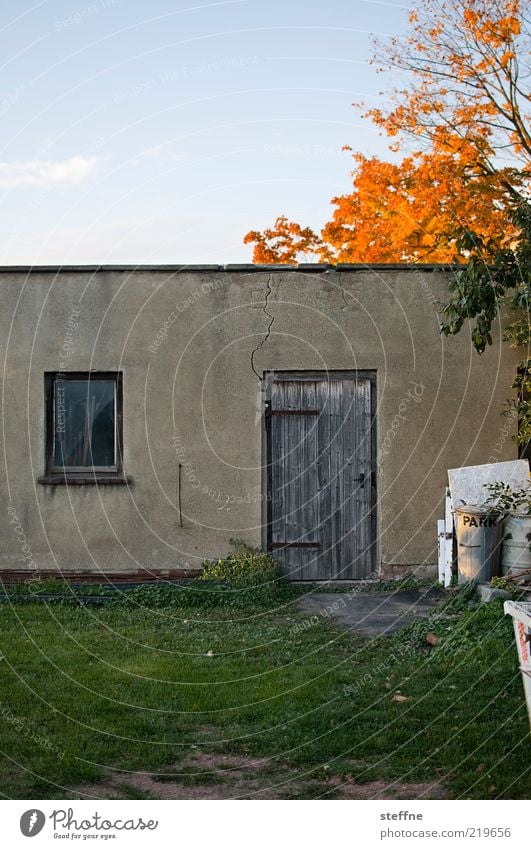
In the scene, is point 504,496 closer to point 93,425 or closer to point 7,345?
point 93,425

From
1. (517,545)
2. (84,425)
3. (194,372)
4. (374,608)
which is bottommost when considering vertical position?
(374,608)

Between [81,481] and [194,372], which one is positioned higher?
[194,372]

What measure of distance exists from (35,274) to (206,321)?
2039 millimetres

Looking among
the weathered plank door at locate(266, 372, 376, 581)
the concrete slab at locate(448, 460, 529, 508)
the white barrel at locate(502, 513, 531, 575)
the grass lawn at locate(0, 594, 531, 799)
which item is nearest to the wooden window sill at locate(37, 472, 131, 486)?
the weathered plank door at locate(266, 372, 376, 581)

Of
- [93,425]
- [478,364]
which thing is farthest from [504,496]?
[93,425]

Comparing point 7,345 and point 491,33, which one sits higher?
point 491,33

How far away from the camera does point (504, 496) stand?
31.4ft

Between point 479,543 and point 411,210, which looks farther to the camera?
point 411,210

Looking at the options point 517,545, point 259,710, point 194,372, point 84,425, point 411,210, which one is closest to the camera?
point 259,710

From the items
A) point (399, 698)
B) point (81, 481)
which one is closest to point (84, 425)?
point (81, 481)

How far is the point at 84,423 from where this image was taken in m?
10.8
